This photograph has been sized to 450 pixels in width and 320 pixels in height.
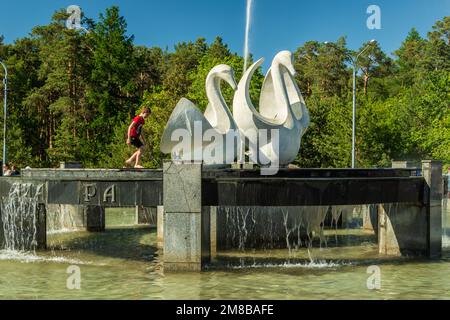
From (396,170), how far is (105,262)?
782cm

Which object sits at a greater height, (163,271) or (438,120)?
(438,120)

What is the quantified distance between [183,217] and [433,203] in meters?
6.77

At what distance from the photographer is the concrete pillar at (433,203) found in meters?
16.3

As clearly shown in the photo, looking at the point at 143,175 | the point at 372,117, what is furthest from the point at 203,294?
the point at 372,117

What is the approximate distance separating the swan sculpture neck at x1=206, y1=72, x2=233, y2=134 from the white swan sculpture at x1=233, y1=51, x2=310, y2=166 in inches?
17.6

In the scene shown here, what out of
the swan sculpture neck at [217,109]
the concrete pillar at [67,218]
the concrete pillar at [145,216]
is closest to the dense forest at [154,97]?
the concrete pillar at [145,216]

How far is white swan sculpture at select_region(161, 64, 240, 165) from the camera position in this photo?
16391 mm

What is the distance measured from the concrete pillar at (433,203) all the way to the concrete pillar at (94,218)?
11.6 m

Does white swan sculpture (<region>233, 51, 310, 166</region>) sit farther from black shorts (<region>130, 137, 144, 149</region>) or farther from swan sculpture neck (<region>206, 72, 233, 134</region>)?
black shorts (<region>130, 137, 144, 149</region>)

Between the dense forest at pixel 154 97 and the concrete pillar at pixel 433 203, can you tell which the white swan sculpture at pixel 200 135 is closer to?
the concrete pillar at pixel 433 203

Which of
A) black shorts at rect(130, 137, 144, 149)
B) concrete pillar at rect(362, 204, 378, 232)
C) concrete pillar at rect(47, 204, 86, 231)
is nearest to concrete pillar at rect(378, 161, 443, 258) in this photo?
concrete pillar at rect(362, 204, 378, 232)
